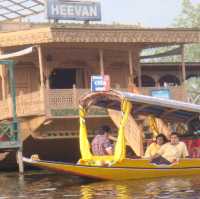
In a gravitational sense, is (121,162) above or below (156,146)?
below

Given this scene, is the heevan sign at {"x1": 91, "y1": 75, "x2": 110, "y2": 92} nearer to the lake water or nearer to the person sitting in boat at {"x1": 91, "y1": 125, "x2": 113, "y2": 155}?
the person sitting in boat at {"x1": 91, "y1": 125, "x2": 113, "y2": 155}

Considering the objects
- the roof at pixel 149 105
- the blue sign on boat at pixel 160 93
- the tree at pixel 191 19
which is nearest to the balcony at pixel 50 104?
the blue sign on boat at pixel 160 93

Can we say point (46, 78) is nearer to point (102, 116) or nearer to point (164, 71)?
point (102, 116)

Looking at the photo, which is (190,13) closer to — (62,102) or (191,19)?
(191,19)

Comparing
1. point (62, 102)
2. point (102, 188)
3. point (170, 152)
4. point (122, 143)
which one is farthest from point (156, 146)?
point (62, 102)

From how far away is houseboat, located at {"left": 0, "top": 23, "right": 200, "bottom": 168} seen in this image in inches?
1012

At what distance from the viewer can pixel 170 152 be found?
2006 centimetres

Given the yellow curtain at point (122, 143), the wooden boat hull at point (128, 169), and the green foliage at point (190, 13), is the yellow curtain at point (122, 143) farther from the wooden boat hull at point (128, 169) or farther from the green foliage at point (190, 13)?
the green foliage at point (190, 13)

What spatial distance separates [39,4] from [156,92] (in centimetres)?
718

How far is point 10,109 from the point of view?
26.3m

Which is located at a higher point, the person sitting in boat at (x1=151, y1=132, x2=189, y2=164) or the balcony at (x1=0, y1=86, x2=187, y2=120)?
the balcony at (x1=0, y1=86, x2=187, y2=120)

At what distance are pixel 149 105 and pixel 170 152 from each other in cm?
184

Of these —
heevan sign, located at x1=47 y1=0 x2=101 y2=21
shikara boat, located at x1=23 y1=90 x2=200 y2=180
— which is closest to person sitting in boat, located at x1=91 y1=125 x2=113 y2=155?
shikara boat, located at x1=23 y1=90 x2=200 y2=180

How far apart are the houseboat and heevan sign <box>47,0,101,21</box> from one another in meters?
1.30
